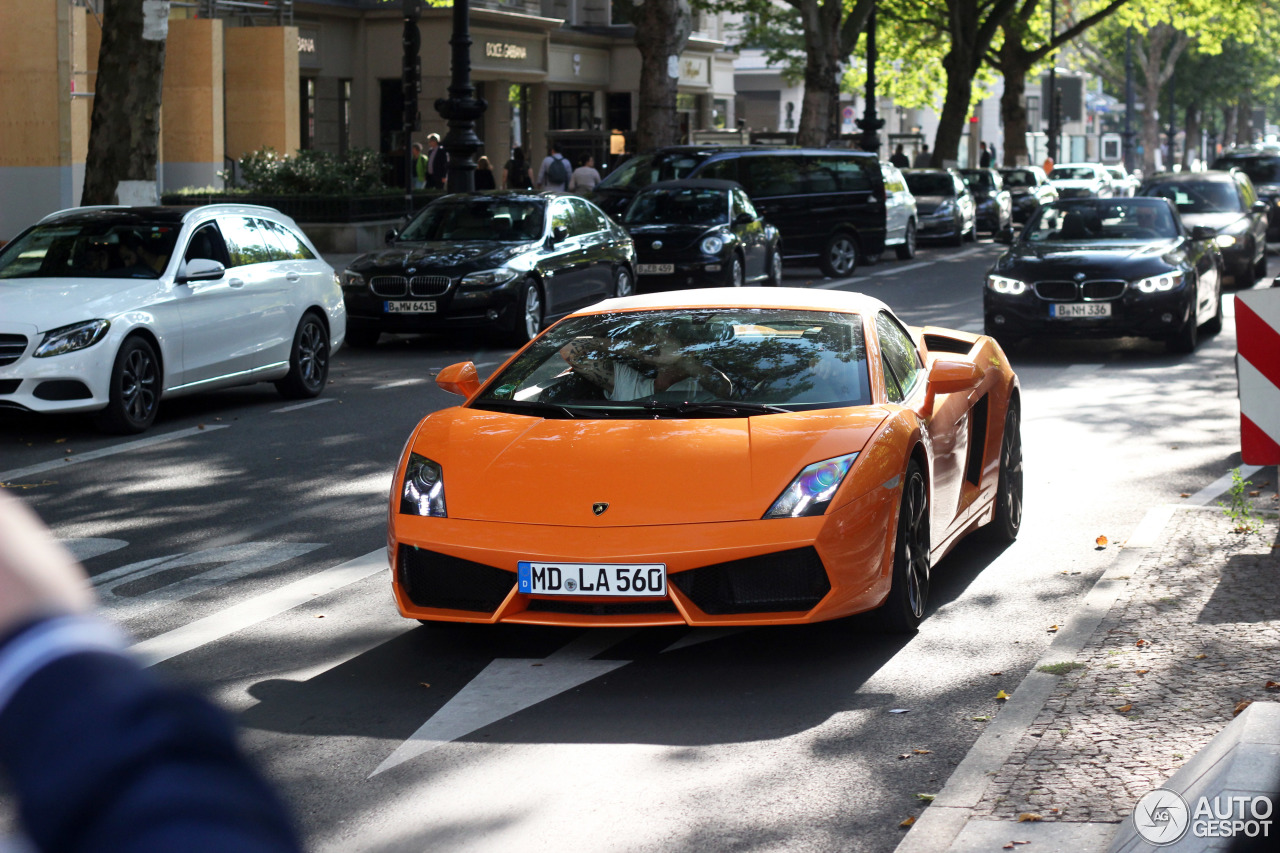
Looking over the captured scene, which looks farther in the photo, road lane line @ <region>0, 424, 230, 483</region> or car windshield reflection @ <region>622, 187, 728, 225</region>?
car windshield reflection @ <region>622, 187, 728, 225</region>

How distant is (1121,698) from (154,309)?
8573 mm

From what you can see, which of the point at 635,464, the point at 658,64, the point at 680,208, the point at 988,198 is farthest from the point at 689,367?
the point at 988,198

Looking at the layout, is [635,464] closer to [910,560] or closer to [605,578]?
[605,578]

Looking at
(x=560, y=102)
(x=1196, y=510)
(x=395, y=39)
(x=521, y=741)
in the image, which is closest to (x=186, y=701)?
(x=521, y=741)

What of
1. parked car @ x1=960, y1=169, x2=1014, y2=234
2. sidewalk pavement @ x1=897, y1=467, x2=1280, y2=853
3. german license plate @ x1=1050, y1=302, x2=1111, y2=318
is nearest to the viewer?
sidewalk pavement @ x1=897, y1=467, x2=1280, y2=853

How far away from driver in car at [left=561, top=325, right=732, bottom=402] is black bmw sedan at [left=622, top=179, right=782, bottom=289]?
15.2 metres

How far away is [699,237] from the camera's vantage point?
75.7ft

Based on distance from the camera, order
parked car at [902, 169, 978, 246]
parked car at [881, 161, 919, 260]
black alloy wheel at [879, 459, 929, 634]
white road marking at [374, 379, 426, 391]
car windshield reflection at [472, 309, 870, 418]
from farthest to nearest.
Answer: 1. parked car at [902, 169, 978, 246]
2. parked car at [881, 161, 919, 260]
3. white road marking at [374, 379, 426, 391]
4. car windshield reflection at [472, 309, 870, 418]
5. black alloy wheel at [879, 459, 929, 634]

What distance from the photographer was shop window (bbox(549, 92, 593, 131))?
52219mm

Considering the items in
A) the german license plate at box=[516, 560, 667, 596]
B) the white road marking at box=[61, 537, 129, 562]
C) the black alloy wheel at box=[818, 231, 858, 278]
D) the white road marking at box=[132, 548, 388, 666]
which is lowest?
the white road marking at box=[132, 548, 388, 666]

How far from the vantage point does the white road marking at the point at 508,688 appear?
208 inches

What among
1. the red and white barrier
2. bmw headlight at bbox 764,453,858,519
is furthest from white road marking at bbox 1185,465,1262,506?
bmw headlight at bbox 764,453,858,519

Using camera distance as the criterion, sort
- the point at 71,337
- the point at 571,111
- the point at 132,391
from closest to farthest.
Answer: the point at 71,337 < the point at 132,391 < the point at 571,111

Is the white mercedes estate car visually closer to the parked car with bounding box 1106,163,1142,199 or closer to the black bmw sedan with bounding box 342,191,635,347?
the black bmw sedan with bounding box 342,191,635,347
